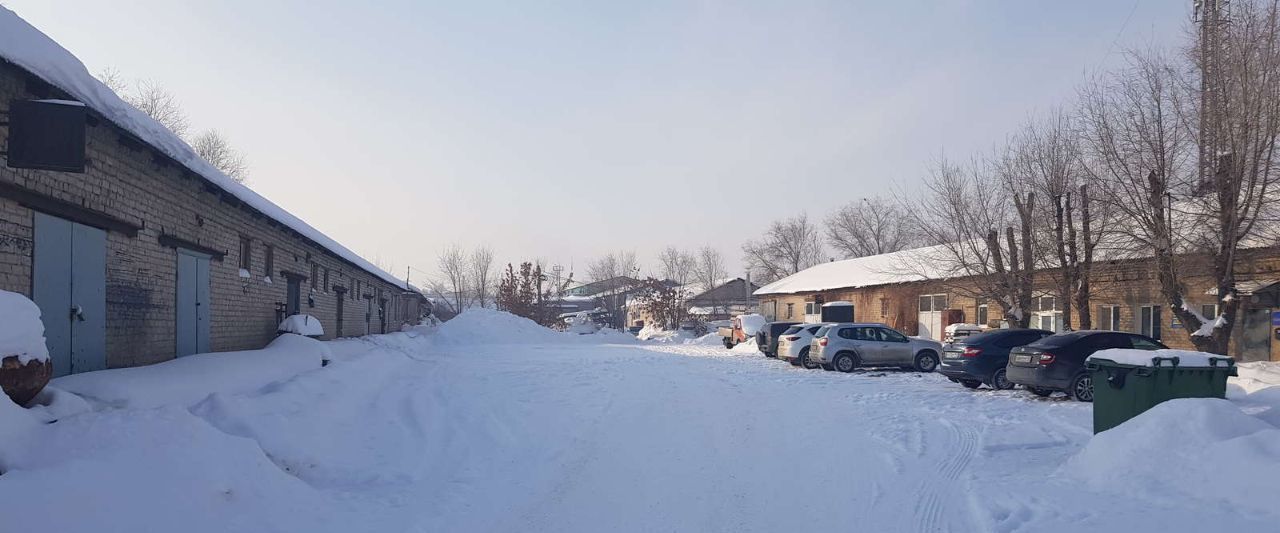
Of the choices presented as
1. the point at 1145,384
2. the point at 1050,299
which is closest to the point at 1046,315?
the point at 1050,299

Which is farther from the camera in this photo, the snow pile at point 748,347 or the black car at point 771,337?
the snow pile at point 748,347

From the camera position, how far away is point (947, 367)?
16719 mm

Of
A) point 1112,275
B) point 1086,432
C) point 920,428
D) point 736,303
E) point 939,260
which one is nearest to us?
point 1086,432

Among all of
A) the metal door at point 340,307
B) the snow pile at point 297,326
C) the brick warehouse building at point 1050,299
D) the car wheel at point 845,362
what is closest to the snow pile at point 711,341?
the brick warehouse building at point 1050,299

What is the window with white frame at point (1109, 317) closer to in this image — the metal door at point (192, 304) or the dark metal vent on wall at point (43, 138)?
the metal door at point (192, 304)

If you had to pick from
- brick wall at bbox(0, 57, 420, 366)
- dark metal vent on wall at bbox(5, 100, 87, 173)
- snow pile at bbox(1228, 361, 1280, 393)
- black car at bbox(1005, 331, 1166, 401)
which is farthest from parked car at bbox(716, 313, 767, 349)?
dark metal vent on wall at bbox(5, 100, 87, 173)

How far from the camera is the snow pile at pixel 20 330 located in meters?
6.24

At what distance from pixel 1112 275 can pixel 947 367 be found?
8.81m

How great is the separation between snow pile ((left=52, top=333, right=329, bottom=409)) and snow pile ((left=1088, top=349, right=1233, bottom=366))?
35.0ft

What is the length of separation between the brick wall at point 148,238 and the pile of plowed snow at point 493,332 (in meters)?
22.2

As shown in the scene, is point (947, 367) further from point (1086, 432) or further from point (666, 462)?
point (666, 462)

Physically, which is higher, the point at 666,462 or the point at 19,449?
the point at 19,449

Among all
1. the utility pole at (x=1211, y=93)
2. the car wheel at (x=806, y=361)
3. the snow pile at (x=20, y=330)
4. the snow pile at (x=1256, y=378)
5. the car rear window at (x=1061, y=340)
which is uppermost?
the utility pole at (x=1211, y=93)

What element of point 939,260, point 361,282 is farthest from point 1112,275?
point 361,282
